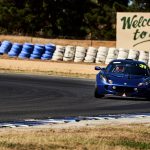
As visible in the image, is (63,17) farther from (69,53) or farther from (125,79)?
(125,79)

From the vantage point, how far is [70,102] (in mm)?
18141

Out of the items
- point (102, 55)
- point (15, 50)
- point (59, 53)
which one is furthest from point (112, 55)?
point (15, 50)

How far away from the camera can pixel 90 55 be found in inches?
1613

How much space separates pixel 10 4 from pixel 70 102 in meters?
42.7

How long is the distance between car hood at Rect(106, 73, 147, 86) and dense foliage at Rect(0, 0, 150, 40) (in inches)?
1513

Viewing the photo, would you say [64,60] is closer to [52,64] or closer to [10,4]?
[52,64]

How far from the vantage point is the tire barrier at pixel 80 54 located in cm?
4131

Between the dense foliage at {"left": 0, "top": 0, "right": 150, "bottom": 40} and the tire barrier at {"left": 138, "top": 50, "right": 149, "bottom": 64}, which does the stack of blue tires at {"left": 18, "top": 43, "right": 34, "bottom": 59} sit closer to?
the tire barrier at {"left": 138, "top": 50, "right": 149, "bottom": 64}

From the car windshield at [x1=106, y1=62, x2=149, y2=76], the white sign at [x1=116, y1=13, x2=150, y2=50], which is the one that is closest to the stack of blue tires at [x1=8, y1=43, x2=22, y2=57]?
the white sign at [x1=116, y1=13, x2=150, y2=50]

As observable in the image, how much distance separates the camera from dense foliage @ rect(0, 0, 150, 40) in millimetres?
58922

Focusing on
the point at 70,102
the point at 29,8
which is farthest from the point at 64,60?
the point at 70,102

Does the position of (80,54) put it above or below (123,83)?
below

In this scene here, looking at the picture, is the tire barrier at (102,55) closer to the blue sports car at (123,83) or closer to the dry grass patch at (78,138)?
the blue sports car at (123,83)

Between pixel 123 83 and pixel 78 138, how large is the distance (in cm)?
995
